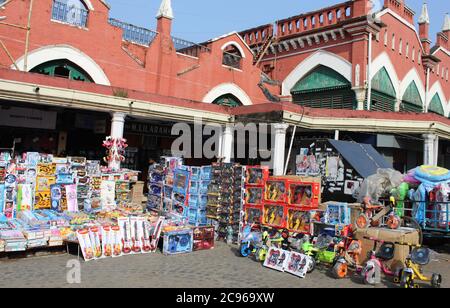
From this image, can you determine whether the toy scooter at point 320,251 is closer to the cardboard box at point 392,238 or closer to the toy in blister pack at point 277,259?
the toy in blister pack at point 277,259

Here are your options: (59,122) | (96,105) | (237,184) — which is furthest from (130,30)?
(237,184)

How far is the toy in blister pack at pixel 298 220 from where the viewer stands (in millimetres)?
9625

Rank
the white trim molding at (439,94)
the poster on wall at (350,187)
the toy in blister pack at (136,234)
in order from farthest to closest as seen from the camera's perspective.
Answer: the white trim molding at (439,94), the poster on wall at (350,187), the toy in blister pack at (136,234)

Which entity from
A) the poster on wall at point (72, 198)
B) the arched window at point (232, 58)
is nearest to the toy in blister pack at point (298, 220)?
the poster on wall at point (72, 198)

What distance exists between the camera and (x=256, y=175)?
36.3 ft

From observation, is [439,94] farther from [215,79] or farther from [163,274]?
[163,274]

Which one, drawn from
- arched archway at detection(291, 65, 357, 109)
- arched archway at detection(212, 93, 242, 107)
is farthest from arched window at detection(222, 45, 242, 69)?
arched archway at detection(291, 65, 357, 109)

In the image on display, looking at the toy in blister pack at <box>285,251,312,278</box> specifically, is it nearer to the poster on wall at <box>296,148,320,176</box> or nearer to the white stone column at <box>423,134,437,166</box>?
the poster on wall at <box>296,148,320,176</box>

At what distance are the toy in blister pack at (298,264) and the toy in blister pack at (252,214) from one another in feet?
8.61

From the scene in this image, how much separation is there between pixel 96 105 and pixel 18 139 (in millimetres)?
5053

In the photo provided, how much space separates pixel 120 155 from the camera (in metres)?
14.9

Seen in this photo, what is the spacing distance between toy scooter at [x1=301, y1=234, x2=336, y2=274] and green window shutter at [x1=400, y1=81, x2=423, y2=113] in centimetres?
2095

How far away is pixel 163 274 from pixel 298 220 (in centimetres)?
393
